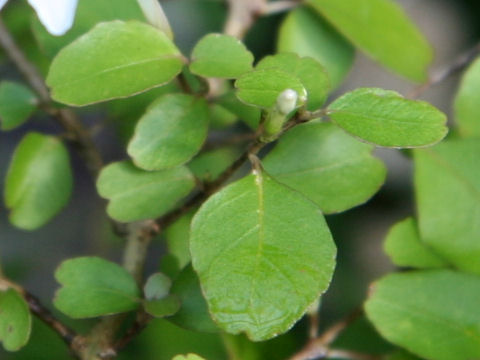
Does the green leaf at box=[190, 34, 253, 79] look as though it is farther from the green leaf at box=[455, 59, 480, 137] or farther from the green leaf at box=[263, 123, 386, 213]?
the green leaf at box=[455, 59, 480, 137]

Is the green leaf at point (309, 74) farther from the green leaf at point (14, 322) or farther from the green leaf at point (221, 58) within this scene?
the green leaf at point (14, 322)

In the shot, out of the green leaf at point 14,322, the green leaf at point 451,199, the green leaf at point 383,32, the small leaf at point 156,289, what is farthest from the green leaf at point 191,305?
the green leaf at point 383,32

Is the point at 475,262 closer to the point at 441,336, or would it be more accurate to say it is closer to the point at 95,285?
the point at 441,336

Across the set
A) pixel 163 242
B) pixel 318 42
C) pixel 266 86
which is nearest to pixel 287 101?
pixel 266 86

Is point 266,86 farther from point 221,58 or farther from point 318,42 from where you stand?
point 318,42

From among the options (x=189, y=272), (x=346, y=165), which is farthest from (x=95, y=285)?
(x=346, y=165)
